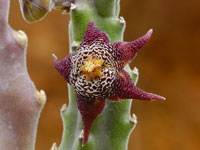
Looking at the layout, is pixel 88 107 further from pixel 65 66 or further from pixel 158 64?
pixel 158 64

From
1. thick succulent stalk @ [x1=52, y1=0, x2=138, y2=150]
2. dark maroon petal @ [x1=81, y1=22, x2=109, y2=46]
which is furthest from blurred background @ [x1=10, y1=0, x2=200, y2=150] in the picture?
dark maroon petal @ [x1=81, y1=22, x2=109, y2=46]

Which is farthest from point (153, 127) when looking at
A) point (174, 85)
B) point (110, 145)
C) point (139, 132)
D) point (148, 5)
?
point (110, 145)

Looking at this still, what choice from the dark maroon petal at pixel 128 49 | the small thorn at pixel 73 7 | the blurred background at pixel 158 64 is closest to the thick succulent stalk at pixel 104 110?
the small thorn at pixel 73 7

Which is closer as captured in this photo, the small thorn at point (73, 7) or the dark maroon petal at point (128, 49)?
the dark maroon petal at point (128, 49)

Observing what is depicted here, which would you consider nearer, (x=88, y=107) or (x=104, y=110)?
(x=88, y=107)

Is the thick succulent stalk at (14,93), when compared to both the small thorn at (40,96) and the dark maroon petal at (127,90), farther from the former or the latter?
the dark maroon petal at (127,90)

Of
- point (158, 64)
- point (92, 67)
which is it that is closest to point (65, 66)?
point (92, 67)

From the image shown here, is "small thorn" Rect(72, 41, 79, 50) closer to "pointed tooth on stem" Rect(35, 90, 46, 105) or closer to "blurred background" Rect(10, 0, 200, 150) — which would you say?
"pointed tooth on stem" Rect(35, 90, 46, 105)
